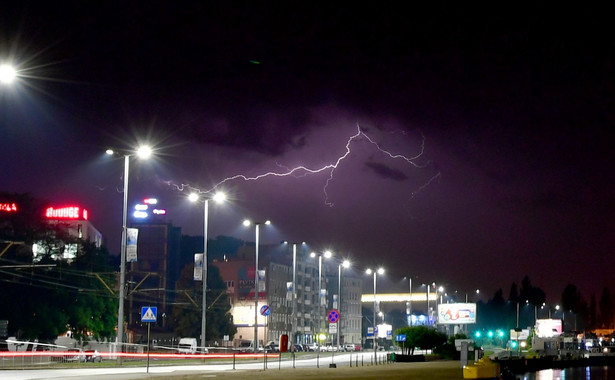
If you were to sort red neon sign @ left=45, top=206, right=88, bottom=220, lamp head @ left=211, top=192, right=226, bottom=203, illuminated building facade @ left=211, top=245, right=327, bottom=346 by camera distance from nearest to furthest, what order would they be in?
lamp head @ left=211, top=192, right=226, bottom=203
red neon sign @ left=45, top=206, right=88, bottom=220
illuminated building facade @ left=211, top=245, right=327, bottom=346

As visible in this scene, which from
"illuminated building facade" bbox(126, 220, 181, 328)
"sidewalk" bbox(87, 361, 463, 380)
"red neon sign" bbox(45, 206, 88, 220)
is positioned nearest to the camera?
"sidewalk" bbox(87, 361, 463, 380)

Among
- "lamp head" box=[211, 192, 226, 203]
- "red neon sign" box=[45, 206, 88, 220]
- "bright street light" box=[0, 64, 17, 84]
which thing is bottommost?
"bright street light" box=[0, 64, 17, 84]

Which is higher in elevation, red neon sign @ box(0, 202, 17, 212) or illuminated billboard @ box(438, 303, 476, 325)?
red neon sign @ box(0, 202, 17, 212)

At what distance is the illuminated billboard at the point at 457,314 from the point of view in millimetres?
101688

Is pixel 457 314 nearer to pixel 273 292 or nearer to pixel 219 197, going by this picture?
pixel 219 197

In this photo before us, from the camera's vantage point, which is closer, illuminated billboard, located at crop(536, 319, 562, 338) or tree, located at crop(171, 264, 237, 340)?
tree, located at crop(171, 264, 237, 340)

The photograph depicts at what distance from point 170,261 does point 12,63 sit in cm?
15869

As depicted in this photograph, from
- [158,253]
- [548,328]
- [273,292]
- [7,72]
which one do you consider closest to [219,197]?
[7,72]

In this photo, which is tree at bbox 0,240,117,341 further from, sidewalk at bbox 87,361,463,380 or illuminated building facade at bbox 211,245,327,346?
illuminated building facade at bbox 211,245,327,346

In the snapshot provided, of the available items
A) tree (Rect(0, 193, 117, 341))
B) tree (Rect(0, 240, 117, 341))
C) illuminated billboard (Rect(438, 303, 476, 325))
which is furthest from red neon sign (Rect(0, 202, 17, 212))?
illuminated billboard (Rect(438, 303, 476, 325))

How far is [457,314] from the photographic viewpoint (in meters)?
102

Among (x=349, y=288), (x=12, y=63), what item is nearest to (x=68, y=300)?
(x=12, y=63)

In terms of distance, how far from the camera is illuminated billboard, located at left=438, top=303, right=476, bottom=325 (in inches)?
4003

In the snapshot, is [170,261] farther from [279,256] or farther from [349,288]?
[349,288]
